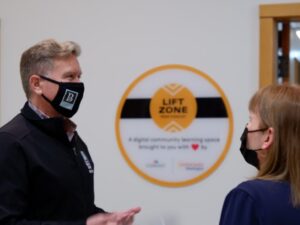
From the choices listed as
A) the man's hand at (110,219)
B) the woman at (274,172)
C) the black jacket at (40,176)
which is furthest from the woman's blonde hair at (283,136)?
the black jacket at (40,176)

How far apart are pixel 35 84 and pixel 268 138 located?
836 mm

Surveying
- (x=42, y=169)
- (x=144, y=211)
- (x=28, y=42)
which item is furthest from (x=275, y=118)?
(x=28, y=42)

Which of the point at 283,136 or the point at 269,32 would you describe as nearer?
the point at 283,136

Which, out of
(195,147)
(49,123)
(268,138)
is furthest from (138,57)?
(268,138)

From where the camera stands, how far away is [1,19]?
2.84 meters

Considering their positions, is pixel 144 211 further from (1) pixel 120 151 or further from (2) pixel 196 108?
(2) pixel 196 108

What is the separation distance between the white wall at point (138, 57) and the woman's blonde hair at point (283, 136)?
1.22m

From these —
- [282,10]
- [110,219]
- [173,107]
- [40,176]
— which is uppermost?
[282,10]

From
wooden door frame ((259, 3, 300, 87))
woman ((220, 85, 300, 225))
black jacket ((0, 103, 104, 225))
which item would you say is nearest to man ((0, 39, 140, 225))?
black jacket ((0, 103, 104, 225))

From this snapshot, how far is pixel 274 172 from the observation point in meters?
1.28

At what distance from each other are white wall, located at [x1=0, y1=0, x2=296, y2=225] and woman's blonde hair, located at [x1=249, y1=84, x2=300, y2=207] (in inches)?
48.2

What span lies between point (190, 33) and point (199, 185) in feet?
2.62

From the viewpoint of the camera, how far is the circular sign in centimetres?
255

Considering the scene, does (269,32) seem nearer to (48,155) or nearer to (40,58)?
(40,58)
